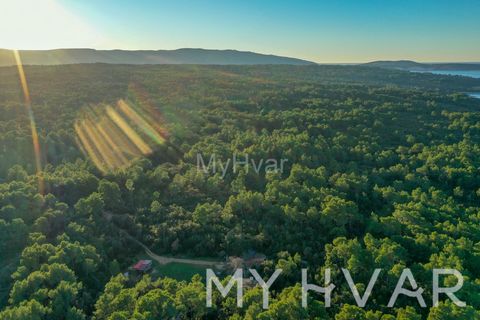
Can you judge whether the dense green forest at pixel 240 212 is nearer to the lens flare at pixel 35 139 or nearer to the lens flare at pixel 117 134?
the lens flare at pixel 35 139

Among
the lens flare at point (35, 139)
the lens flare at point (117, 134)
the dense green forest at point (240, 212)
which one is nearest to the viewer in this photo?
the dense green forest at point (240, 212)

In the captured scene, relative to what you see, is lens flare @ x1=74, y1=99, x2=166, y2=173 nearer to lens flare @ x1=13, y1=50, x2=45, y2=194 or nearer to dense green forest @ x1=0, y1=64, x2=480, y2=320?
dense green forest @ x1=0, y1=64, x2=480, y2=320

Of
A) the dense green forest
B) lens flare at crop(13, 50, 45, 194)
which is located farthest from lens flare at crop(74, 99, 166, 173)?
lens flare at crop(13, 50, 45, 194)

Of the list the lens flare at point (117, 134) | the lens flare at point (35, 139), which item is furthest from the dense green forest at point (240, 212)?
the lens flare at point (117, 134)

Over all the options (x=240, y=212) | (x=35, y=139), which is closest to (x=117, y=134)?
(x=35, y=139)

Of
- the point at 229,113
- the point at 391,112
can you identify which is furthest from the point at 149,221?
the point at 391,112
